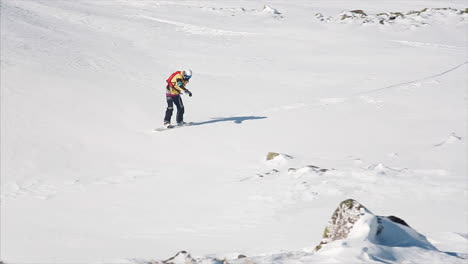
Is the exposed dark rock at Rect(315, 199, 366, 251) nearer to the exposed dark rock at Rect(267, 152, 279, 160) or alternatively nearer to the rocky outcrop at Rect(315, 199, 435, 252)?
the rocky outcrop at Rect(315, 199, 435, 252)

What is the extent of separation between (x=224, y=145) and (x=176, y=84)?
79.1 inches

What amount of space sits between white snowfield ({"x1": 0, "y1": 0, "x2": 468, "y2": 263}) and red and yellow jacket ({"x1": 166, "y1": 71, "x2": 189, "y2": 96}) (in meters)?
0.88

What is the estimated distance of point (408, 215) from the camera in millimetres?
6715

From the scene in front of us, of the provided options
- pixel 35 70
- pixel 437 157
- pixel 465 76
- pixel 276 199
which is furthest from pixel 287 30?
pixel 276 199

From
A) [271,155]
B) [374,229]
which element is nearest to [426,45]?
[271,155]

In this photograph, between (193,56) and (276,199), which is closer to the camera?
(276,199)

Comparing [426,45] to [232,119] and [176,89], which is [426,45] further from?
[176,89]

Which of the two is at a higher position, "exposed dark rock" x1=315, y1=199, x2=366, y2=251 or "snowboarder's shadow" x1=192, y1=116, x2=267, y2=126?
"snowboarder's shadow" x1=192, y1=116, x2=267, y2=126

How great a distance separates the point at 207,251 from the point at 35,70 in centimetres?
1159

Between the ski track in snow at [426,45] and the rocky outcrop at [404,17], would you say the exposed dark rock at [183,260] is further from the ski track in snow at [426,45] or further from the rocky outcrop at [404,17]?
the rocky outcrop at [404,17]

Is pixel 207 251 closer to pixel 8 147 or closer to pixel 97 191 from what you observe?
pixel 97 191

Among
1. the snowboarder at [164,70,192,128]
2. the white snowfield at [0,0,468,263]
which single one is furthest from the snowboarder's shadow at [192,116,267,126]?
the snowboarder at [164,70,192,128]

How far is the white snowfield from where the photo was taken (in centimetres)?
623

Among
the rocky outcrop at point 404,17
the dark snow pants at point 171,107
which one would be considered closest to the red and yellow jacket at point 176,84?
the dark snow pants at point 171,107
